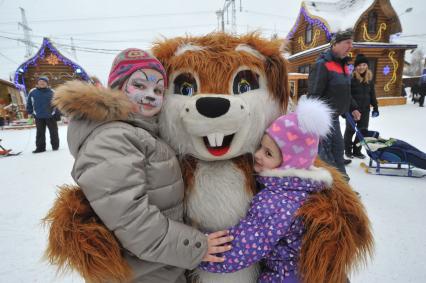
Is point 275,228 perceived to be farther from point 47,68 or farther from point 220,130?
point 47,68

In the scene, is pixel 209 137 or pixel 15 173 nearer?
pixel 209 137

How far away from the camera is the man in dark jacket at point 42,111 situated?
562cm

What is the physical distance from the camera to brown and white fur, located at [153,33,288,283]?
40.4 inches

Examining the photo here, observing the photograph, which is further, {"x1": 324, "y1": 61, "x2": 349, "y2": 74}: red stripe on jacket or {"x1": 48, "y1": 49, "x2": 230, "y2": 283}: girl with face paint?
{"x1": 324, "y1": 61, "x2": 349, "y2": 74}: red stripe on jacket

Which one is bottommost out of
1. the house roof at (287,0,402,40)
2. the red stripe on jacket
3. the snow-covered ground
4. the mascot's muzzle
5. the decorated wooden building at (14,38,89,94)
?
the snow-covered ground

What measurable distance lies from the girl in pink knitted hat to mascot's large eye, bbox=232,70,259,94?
188 millimetres

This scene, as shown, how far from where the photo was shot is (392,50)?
1184 cm

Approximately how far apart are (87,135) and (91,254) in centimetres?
40

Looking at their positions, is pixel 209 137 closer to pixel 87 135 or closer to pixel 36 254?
pixel 87 135

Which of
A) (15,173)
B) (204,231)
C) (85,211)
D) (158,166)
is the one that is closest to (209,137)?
(158,166)

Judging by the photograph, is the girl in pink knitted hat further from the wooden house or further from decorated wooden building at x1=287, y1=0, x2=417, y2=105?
the wooden house

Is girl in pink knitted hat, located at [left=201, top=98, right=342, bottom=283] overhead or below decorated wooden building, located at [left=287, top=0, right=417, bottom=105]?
below

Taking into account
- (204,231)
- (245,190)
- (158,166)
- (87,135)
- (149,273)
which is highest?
(87,135)

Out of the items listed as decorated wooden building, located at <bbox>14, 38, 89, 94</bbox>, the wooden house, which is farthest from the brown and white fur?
decorated wooden building, located at <bbox>14, 38, 89, 94</bbox>
